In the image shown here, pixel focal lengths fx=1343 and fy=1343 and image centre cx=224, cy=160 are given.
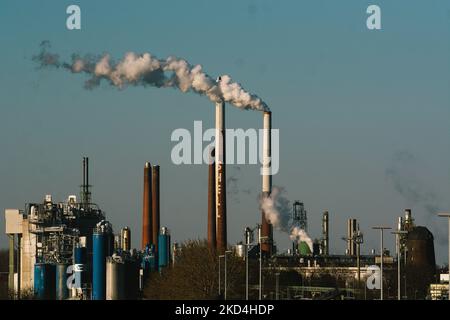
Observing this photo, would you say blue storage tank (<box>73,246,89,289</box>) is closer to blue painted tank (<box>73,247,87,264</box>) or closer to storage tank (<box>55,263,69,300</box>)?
blue painted tank (<box>73,247,87,264</box>)

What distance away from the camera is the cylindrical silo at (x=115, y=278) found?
111688 mm

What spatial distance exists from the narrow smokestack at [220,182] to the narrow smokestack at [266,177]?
420 centimetres

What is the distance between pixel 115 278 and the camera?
112 metres

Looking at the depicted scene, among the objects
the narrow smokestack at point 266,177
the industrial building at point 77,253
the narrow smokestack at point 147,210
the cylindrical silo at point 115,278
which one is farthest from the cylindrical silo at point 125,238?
the cylindrical silo at point 115,278

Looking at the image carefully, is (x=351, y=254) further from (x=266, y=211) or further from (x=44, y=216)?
(x=44, y=216)

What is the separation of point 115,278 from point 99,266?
2.12 metres

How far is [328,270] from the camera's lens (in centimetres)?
12275

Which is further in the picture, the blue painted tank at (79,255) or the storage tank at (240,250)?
the storage tank at (240,250)

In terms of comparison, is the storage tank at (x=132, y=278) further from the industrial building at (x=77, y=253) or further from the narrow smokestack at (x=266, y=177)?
the narrow smokestack at (x=266, y=177)

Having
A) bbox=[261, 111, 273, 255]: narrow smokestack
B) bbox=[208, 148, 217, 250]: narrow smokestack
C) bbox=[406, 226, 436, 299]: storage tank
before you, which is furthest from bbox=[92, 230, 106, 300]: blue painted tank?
bbox=[406, 226, 436, 299]: storage tank

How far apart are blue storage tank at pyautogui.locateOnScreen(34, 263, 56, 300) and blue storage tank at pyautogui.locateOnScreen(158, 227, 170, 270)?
11314mm

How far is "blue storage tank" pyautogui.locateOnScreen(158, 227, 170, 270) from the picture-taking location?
125m

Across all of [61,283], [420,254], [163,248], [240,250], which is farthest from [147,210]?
[420,254]

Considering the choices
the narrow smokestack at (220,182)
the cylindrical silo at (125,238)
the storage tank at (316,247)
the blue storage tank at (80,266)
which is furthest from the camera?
the cylindrical silo at (125,238)
